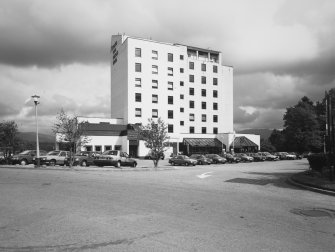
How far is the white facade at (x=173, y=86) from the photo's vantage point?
62.0 m

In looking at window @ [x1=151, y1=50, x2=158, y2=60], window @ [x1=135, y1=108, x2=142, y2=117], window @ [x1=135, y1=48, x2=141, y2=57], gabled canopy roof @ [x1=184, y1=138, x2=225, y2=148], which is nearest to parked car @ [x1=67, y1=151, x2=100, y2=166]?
window @ [x1=135, y1=108, x2=142, y2=117]

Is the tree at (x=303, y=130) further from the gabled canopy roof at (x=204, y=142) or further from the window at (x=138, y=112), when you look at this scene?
the window at (x=138, y=112)

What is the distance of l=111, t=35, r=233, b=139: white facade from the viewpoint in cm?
6197

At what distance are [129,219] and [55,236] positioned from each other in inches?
80.0

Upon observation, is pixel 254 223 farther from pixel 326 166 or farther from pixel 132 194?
pixel 326 166

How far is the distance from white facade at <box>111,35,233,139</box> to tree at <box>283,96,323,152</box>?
45.6 feet

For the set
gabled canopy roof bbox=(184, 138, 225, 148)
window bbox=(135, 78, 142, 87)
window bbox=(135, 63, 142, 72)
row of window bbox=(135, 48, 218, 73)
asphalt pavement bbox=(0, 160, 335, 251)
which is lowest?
asphalt pavement bbox=(0, 160, 335, 251)

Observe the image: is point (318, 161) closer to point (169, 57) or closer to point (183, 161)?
point (183, 161)

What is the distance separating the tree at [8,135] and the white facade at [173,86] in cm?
2032

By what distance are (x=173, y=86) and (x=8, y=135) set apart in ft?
107

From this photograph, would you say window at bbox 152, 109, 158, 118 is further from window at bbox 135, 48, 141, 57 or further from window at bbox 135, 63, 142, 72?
window at bbox 135, 48, 141, 57

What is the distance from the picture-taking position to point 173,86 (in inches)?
2606

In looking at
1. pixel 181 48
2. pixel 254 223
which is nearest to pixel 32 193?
pixel 254 223

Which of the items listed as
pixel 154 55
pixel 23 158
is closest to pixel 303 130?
pixel 154 55
